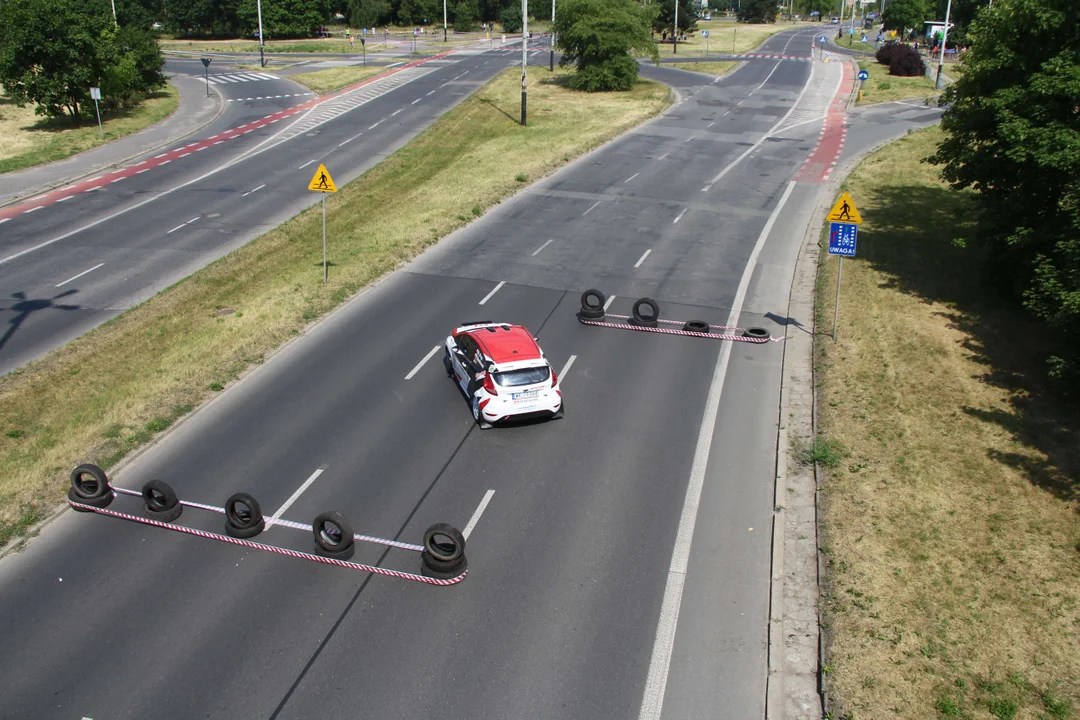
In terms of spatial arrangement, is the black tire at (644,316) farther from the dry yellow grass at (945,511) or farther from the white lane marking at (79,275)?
the white lane marking at (79,275)

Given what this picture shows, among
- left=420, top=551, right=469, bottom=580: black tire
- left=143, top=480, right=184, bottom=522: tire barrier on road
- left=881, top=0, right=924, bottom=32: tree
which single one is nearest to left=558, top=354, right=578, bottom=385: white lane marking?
left=420, top=551, right=469, bottom=580: black tire

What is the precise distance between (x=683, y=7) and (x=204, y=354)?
92.5 meters

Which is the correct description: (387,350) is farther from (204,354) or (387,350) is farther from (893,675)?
(893,675)

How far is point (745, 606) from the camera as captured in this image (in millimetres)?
12164

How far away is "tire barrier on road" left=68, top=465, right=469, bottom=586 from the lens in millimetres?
12349

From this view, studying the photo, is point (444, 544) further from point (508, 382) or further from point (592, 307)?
point (592, 307)

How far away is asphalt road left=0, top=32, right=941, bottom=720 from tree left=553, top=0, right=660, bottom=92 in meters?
38.3

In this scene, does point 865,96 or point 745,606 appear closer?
point 745,606

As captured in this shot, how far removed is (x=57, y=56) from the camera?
149 feet

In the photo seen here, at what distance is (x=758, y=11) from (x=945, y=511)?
15344 centimetres

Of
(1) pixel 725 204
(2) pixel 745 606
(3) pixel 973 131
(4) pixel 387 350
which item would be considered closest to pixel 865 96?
(1) pixel 725 204

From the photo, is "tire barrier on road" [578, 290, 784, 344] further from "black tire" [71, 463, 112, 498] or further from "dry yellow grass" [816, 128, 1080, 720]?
"black tire" [71, 463, 112, 498]

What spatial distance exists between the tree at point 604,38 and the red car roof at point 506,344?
44.6m

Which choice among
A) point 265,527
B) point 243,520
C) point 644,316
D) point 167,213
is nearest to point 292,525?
point 265,527
